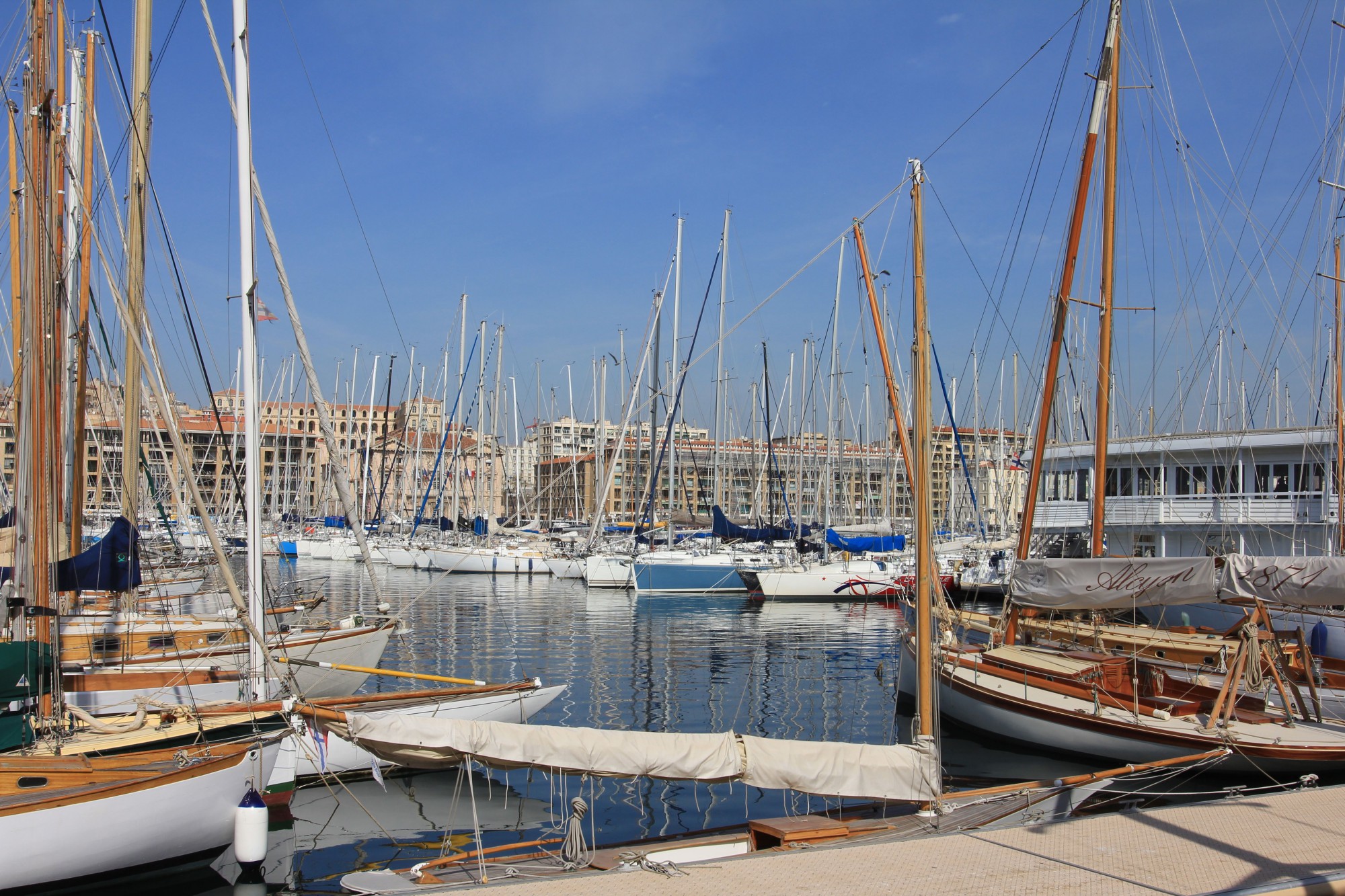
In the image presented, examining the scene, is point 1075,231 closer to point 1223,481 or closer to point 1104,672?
point 1104,672

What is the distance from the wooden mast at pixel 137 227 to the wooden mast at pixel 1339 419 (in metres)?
28.2

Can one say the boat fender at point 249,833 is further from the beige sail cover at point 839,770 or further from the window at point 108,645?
the window at point 108,645

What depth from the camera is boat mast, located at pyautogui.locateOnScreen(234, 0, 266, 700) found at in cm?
1367

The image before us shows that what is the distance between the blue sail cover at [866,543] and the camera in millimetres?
55688

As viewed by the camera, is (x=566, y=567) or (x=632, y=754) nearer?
(x=632, y=754)

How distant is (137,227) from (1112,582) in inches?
695

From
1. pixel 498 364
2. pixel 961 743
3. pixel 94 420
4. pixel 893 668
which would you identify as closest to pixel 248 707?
pixel 961 743

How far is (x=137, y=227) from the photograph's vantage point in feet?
51.4

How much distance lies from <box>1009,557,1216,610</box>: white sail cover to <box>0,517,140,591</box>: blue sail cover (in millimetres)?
16268

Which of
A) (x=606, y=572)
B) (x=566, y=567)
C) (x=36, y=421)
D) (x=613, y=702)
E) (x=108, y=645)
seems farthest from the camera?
A: (x=566, y=567)

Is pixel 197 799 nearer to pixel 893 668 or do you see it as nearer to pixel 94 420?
pixel 893 668

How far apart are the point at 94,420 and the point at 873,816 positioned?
291ft

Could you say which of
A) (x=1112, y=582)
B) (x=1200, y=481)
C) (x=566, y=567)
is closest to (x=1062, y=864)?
(x=1112, y=582)

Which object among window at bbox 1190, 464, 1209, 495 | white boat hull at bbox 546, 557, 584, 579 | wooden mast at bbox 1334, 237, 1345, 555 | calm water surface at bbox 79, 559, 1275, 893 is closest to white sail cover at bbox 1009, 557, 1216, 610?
calm water surface at bbox 79, 559, 1275, 893
